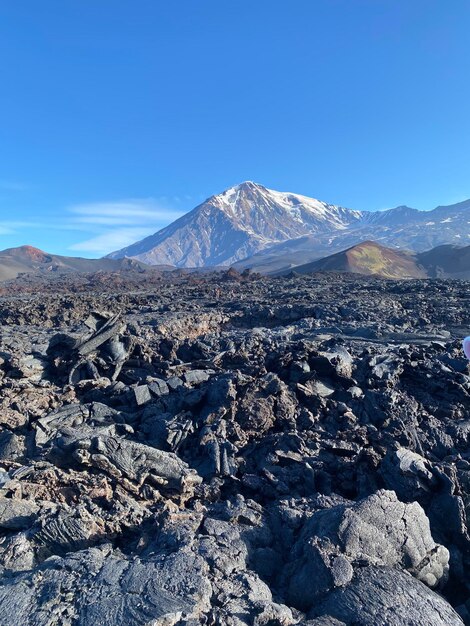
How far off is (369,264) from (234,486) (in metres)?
69.0

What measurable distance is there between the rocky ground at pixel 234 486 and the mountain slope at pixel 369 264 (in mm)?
55903

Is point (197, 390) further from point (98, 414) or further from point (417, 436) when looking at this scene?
A: point (417, 436)

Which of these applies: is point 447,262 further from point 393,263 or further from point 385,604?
point 385,604

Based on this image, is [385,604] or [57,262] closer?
[385,604]

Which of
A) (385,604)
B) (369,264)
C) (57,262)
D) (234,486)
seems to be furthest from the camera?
(57,262)

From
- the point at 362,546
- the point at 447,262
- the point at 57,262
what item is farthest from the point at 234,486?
the point at 57,262

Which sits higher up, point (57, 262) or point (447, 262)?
point (57, 262)

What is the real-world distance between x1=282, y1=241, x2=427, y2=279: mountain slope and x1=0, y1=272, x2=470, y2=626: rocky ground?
183 ft

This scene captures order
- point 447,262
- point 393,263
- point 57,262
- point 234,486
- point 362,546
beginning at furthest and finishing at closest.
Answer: point 57,262
point 447,262
point 393,263
point 234,486
point 362,546

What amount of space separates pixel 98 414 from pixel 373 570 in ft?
18.3

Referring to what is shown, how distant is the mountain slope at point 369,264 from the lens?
66688mm

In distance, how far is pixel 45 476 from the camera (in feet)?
18.1

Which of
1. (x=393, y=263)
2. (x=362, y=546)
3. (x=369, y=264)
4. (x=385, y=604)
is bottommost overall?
(x=385, y=604)

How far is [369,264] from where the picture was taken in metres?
70.4
